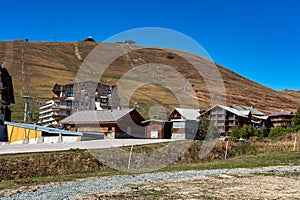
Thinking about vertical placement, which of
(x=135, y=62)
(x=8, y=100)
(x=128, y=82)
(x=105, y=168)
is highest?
(x=135, y=62)

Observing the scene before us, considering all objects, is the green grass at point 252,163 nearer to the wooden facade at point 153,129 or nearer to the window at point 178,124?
the wooden facade at point 153,129

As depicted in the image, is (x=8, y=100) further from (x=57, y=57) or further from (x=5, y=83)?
(x=57, y=57)

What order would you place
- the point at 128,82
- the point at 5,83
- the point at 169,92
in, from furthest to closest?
1. the point at 169,92
2. the point at 128,82
3. the point at 5,83

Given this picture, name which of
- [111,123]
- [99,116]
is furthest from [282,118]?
[111,123]

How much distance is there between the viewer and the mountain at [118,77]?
120750 millimetres

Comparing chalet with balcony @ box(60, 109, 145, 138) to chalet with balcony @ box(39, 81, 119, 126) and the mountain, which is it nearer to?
the mountain

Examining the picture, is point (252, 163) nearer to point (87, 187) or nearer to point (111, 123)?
point (87, 187)

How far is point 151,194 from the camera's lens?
14109 mm

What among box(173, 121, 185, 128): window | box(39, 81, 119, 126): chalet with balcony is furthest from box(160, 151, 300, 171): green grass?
box(39, 81, 119, 126): chalet with balcony

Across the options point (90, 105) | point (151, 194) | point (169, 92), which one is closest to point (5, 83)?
point (90, 105)

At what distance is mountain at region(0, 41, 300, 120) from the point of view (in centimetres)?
12075

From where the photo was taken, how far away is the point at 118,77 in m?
159

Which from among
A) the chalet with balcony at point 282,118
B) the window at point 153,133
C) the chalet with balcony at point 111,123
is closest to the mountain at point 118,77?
the chalet with balcony at point 282,118

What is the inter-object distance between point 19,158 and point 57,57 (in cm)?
16692
